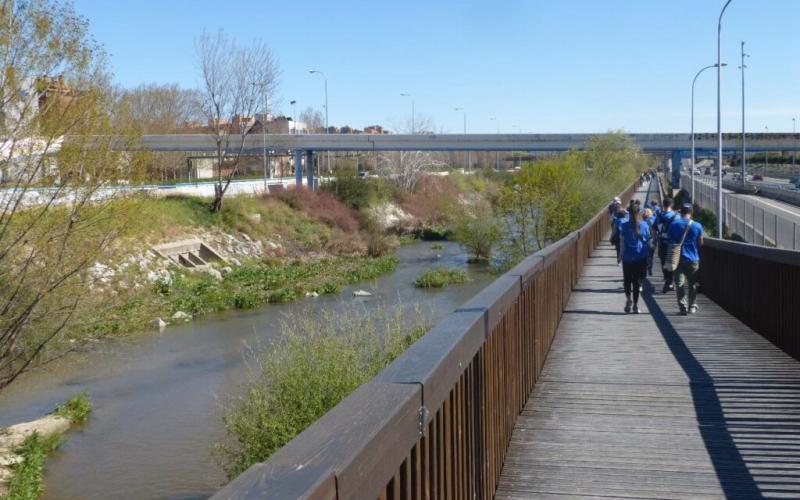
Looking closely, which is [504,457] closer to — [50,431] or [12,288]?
[12,288]

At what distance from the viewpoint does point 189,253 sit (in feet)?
153

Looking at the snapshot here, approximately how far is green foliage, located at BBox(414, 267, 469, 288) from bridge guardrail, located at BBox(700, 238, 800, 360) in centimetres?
2665

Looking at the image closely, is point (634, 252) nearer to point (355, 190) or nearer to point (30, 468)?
point (30, 468)

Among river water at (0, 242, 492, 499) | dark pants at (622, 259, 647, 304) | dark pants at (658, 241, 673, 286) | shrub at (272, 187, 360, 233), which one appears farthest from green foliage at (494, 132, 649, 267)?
dark pants at (622, 259, 647, 304)

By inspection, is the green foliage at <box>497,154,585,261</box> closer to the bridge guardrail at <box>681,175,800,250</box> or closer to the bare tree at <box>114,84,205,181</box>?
the bridge guardrail at <box>681,175,800,250</box>

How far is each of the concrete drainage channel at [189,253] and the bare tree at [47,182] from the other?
25906mm

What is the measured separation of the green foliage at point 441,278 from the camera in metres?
41.8

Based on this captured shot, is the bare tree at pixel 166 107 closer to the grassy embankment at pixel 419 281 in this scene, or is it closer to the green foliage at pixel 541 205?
the grassy embankment at pixel 419 281

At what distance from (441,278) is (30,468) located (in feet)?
92.2

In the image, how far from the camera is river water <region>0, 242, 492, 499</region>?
15.5 m

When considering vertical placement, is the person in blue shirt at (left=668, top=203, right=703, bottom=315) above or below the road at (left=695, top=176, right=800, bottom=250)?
above

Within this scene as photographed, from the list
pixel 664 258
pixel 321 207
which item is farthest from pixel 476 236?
pixel 664 258

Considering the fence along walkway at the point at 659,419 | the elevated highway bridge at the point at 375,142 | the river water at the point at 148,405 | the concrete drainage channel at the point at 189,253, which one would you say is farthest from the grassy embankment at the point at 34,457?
the elevated highway bridge at the point at 375,142

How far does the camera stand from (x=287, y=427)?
11656 millimetres
